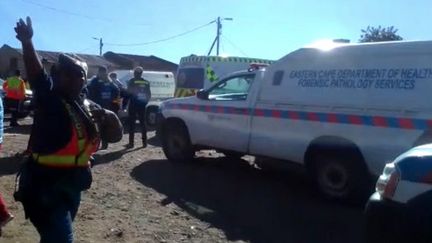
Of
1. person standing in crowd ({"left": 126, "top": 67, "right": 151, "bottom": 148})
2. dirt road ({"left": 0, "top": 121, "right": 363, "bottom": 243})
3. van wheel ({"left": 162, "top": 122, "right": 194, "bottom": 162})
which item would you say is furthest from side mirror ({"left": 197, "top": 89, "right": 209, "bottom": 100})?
person standing in crowd ({"left": 126, "top": 67, "right": 151, "bottom": 148})

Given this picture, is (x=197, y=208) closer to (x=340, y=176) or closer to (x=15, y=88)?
(x=340, y=176)

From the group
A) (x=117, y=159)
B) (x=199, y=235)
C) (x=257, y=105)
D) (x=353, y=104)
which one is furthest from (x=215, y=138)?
(x=199, y=235)

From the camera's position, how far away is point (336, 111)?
23.9 ft

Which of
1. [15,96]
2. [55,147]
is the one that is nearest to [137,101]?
[15,96]

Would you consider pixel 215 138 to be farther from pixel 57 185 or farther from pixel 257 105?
pixel 57 185

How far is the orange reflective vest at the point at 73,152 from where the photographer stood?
3316 mm

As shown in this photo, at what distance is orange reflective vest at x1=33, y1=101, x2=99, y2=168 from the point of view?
3.32 m

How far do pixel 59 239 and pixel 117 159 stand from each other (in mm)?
7213

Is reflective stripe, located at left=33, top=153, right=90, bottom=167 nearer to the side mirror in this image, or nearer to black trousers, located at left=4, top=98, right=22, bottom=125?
the side mirror

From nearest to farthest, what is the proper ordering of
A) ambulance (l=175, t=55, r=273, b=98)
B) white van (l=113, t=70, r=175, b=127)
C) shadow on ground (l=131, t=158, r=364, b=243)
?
shadow on ground (l=131, t=158, r=364, b=243) → ambulance (l=175, t=55, r=273, b=98) → white van (l=113, t=70, r=175, b=127)

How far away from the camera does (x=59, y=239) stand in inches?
129

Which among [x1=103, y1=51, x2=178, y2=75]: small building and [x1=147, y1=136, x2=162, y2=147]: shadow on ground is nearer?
[x1=147, y1=136, x2=162, y2=147]: shadow on ground

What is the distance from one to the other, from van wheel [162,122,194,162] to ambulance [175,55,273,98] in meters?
4.29

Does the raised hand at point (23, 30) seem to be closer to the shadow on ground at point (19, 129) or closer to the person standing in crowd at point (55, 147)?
the person standing in crowd at point (55, 147)
